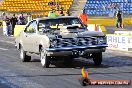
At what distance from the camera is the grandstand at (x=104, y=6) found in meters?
55.1

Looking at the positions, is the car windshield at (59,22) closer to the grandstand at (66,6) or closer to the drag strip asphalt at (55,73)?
the drag strip asphalt at (55,73)

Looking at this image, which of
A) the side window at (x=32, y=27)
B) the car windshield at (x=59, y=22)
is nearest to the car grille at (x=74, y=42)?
the car windshield at (x=59, y=22)

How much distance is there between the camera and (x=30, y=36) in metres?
15.2

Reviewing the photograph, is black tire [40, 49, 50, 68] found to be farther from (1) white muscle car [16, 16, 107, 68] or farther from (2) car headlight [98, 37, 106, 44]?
(2) car headlight [98, 37, 106, 44]

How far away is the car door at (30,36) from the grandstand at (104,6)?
39.5m

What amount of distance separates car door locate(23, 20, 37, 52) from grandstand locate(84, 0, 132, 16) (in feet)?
130

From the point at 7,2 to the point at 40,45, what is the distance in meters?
45.5

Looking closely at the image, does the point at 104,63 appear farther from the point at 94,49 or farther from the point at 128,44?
the point at 128,44

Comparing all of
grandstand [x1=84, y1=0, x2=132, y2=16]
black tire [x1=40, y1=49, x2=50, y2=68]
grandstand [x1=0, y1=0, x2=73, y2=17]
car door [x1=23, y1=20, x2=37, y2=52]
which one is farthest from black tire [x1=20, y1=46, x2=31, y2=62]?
grandstand [x1=84, y1=0, x2=132, y2=16]

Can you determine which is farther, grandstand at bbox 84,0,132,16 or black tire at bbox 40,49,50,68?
grandstand at bbox 84,0,132,16

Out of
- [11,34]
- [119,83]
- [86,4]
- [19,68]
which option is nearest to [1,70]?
[19,68]

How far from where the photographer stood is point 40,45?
1430cm

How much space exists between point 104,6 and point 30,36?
1616 inches

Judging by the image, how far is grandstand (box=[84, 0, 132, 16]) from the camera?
181 ft
